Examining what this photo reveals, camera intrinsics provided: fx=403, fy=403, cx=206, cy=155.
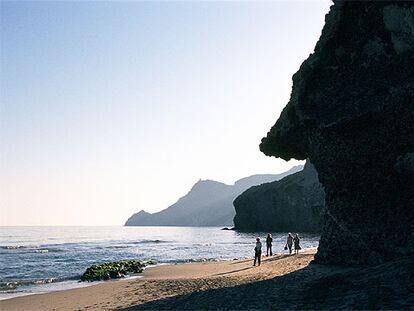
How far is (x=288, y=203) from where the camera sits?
11481cm

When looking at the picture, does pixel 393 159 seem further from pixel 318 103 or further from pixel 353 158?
pixel 318 103

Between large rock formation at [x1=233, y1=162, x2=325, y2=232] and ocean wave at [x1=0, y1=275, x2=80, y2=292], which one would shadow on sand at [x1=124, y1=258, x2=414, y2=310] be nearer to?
ocean wave at [x1=0, y1=275, x2=80, y2=292]

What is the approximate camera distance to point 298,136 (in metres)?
24.1

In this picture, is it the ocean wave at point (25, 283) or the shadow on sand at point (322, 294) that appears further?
the ocean wave at point (25, 283)

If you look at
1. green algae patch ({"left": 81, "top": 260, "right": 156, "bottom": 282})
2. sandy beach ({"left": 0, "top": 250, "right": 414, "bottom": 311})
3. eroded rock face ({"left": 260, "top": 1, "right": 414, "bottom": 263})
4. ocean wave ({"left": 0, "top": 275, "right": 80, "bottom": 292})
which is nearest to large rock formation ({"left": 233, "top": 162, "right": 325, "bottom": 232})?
green algae patch ({"left": 81, "top": 260, "right": 156, "bottom": 282})

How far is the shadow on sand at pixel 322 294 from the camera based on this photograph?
1145cm

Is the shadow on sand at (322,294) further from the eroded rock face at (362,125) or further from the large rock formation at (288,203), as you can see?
the large rock formation at (288,203)

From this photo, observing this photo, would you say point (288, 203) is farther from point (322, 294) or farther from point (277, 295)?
point (322, 294)

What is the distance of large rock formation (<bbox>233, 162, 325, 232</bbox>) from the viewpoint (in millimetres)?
110000

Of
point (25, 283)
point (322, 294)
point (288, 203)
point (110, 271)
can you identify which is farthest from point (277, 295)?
point (288, 203)

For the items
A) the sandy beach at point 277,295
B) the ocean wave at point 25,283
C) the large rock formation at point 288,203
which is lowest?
the ocean wave at point 25,283

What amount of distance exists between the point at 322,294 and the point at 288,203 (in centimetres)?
10388

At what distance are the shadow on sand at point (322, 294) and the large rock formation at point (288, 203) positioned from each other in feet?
285

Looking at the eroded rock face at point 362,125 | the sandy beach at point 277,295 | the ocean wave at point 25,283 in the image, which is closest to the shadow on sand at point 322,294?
the sandy beach at point 277,295
